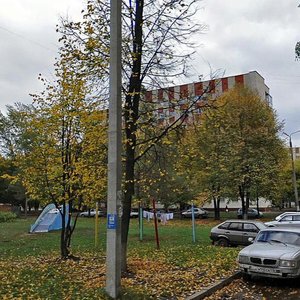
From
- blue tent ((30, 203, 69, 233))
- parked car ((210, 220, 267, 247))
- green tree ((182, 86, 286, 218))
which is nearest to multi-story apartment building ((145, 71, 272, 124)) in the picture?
A: parked car ((210, 220, 267, 247))

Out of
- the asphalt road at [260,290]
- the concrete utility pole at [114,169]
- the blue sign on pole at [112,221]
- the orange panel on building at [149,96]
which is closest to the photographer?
the concrete utility pole at [114,169]

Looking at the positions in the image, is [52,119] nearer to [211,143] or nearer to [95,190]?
[95,190]

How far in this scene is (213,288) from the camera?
29.6ft

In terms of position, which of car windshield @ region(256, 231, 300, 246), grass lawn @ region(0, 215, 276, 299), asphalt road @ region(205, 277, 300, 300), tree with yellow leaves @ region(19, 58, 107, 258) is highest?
tree with yellow leaves @ region(19, 58, 107, 258)

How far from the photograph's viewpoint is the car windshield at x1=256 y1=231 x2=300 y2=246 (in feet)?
35.6

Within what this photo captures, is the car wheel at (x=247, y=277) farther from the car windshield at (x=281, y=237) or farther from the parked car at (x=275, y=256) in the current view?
the car windshield at (x=281, y=237)

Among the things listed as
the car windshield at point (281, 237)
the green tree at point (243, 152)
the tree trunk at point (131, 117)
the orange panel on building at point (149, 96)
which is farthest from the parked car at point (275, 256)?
the green tree at point (243, 152)

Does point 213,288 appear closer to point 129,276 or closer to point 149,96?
point 129,276

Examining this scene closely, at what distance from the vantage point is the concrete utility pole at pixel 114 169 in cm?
732

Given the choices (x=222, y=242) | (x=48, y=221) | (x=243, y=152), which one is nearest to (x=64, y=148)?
(x=222, y=242)

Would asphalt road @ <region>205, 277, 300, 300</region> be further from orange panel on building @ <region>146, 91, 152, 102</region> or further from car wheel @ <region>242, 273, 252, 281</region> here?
orange panel on building @ <region>146, 91, 152, 102</region>

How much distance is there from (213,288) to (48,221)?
71.4 ft

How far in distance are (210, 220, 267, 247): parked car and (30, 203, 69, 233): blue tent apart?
12.3 meters

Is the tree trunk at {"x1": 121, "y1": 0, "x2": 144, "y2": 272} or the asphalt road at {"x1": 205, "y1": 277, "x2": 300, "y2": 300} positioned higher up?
the tree trunk at {"x1": 121, "y1": 0, "x2": 144, "y2": 272}
